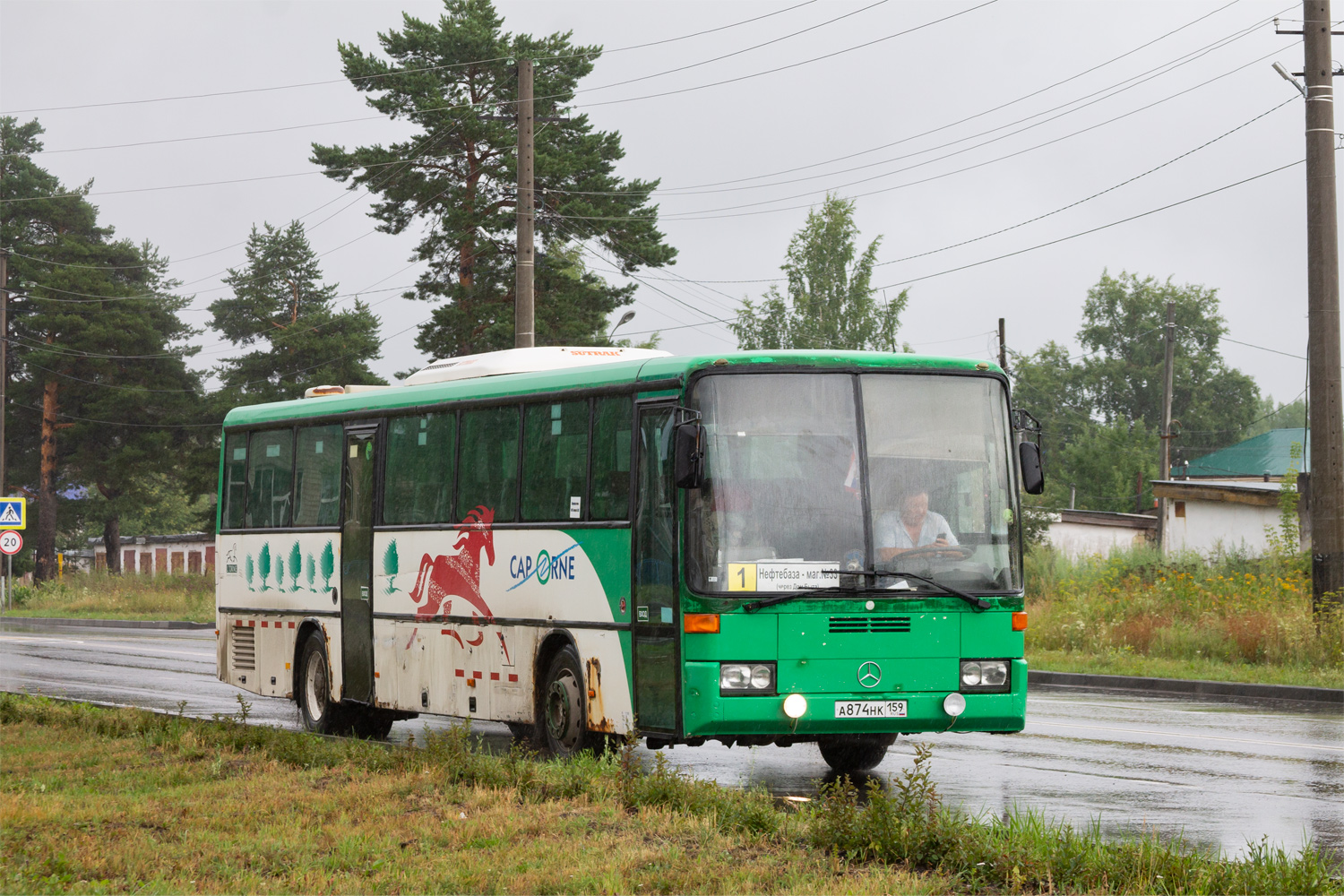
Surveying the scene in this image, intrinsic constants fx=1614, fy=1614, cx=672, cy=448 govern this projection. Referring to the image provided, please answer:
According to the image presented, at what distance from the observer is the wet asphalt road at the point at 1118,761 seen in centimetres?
985

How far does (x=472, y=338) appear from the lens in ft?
151

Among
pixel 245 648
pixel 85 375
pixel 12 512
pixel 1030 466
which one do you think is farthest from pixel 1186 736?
pixel 85 375

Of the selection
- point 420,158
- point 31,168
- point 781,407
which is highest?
point 31,168

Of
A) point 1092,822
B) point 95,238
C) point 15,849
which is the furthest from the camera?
point 95,238

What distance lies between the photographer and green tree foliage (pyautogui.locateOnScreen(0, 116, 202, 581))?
6556cm

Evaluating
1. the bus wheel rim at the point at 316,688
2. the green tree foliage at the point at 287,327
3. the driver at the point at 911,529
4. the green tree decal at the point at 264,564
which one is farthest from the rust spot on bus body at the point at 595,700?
the green tree foliage at the point at 287,327

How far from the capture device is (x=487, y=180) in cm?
4647

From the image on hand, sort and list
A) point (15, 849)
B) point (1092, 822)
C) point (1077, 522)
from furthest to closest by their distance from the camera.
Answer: point (1077, 522) → point (1092, 822) → point (15, 849)

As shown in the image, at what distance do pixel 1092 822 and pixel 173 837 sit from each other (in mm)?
5048

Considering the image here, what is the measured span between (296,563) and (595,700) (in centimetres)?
593

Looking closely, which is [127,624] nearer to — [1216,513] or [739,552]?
[1216,513]

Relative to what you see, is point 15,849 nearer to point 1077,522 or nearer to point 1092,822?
point 1092,822

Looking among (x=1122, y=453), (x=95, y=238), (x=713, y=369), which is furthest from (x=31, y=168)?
(x=713, y=369)

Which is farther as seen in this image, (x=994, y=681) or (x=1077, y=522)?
(x=1077, y=522)
